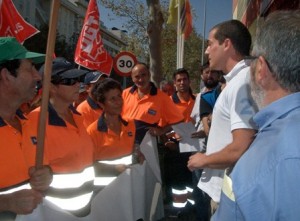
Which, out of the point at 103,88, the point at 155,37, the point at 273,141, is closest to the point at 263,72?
the point at 273,141

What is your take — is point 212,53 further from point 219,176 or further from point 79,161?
point 79,161

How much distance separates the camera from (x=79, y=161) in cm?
273

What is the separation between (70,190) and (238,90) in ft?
3.93

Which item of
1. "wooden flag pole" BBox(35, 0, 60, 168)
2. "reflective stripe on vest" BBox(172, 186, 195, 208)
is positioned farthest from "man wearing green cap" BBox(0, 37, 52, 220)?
"reflective stripe on vest" BBox(172, 186, 195, 208)

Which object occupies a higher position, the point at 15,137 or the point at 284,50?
the point at 284,50

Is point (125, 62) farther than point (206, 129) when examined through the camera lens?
Yes

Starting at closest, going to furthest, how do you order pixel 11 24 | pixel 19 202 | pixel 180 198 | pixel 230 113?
pixel 19 202
pixel 230 113
pixel 11 24
pixel 180 198

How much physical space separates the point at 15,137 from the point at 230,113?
3.94 ft

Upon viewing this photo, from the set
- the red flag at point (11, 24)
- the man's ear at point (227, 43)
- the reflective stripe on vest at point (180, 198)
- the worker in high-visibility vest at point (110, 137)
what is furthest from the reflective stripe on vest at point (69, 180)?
the reflective stripe on vest at point (180, 198)

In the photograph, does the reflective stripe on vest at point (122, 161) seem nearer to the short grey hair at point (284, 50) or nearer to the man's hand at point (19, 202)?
the man's hand at point (19, 202)

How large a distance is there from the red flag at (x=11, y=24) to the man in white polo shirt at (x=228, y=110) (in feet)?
10.8

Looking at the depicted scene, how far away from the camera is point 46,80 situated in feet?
6.88

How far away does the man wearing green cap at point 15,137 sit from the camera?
2090mm

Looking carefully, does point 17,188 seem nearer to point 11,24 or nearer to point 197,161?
point 197,161
